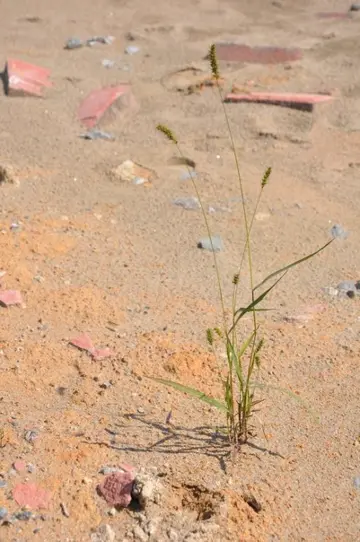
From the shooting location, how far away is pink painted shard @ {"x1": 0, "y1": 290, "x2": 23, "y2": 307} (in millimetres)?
3600

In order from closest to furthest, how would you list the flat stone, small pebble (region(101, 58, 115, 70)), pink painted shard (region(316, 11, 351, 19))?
the flat stone, small pebble (region(101, 58, 115, 70)), pink painted shard (region(316, 11, 351, 19))

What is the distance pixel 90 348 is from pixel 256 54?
3.20 metres

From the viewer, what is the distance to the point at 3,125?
516 centimetres

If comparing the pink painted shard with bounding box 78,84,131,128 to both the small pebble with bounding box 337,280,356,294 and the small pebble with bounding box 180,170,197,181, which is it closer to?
the small pebble with bounding box 180,170,197,181

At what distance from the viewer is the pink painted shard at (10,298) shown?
3600mm

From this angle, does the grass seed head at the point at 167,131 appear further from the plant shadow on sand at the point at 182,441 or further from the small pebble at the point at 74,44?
the small pebble at the point at 74,44

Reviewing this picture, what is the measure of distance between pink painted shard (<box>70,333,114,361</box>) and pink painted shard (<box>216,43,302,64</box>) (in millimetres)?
3023

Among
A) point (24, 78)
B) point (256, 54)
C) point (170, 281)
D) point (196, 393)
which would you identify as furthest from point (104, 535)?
point (256, 54)

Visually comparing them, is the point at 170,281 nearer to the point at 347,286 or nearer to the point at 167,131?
the point at 347,286

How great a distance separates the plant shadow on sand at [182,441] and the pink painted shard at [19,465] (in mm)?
210

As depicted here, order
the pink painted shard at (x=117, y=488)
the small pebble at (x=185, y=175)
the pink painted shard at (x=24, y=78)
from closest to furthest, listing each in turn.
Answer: the pink painted shard at (x=117, y=488)
the small pebble at (x=185, y=175)
the pink painted shard at (x=24, y=78)

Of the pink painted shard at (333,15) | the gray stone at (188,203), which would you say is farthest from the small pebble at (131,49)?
the gray stone at (188,203)

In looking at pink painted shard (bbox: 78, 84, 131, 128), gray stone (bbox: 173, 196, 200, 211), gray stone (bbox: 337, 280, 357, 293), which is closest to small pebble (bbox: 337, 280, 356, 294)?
gray stone (bbox: 337, 280, 357, 293)

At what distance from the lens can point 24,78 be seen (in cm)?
555
